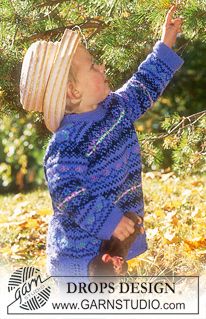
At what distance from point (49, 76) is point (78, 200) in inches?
18.9

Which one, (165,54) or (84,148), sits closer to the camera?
(84,148)

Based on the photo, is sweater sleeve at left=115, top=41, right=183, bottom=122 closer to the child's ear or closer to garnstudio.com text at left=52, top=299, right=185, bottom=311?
the child's ear

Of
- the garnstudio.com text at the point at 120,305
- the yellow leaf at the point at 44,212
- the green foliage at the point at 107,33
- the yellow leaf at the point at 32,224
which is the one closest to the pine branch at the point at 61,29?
the green foliage at the point at 107,33

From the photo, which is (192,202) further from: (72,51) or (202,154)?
(72,51)

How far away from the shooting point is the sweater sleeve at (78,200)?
249 cm

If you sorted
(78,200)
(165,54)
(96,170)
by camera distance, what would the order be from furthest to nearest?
(165,54), (96,170), (78,200)

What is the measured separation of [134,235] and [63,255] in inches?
10.4

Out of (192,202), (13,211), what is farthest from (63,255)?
(13,211)

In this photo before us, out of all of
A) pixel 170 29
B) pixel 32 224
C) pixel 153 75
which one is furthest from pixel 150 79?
pixel 32 224

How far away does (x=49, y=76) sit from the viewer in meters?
2.66

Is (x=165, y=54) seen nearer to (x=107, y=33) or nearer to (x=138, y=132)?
(x=107, y=33)

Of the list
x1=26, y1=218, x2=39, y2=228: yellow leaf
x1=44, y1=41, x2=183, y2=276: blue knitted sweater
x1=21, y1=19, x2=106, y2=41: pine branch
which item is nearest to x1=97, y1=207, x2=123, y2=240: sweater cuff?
x1=44, y1=41, x2=183, y2=276: blue knitted sweater

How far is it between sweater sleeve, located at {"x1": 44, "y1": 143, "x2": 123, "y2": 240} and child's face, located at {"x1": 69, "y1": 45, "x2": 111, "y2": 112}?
209 millimetres

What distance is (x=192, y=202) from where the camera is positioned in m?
4.70
